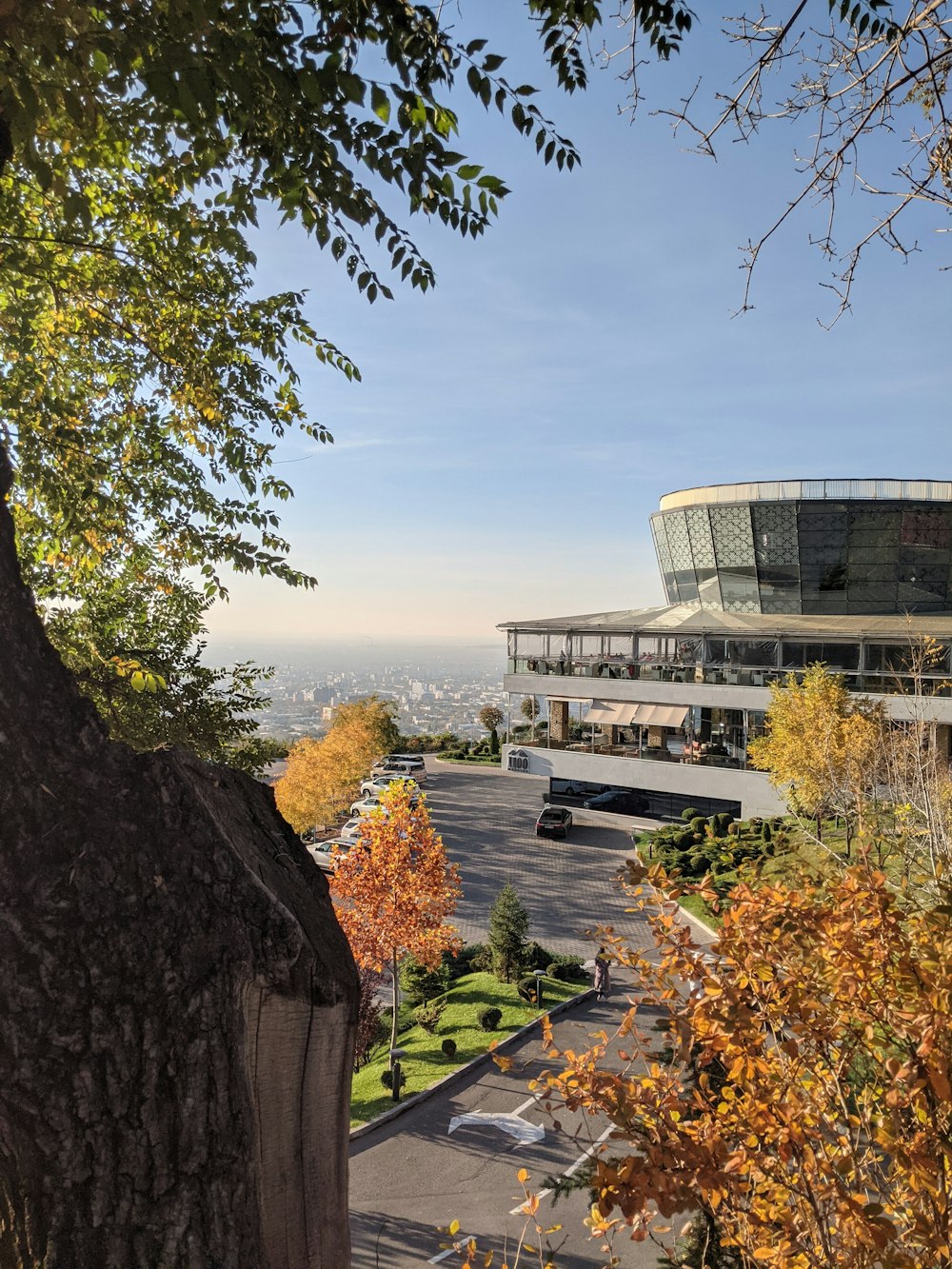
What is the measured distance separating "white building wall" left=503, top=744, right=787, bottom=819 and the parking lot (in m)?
2.04

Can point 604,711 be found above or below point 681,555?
below

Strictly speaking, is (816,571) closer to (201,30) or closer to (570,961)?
(570,961)

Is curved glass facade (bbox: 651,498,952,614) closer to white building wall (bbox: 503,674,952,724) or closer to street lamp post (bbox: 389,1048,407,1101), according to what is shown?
white building wall (bbox: 503,674,952,724)

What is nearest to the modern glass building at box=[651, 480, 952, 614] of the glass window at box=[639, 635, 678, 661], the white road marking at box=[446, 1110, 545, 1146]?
the glass window at box=[639, 635, 678, 661]

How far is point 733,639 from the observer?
1221 inches

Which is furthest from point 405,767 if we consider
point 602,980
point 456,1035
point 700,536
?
point 456,1035

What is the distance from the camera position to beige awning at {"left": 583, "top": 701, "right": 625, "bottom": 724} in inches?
1299

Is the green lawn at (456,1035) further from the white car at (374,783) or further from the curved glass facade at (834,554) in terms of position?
the curved glass facade at (834,554)

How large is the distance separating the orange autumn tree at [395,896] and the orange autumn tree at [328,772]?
1179 cm

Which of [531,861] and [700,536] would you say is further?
[700,536]

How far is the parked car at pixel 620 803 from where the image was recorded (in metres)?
33.5

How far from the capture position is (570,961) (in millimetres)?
17906

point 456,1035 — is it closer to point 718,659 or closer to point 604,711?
point 604,711

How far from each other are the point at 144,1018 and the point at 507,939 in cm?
1682
